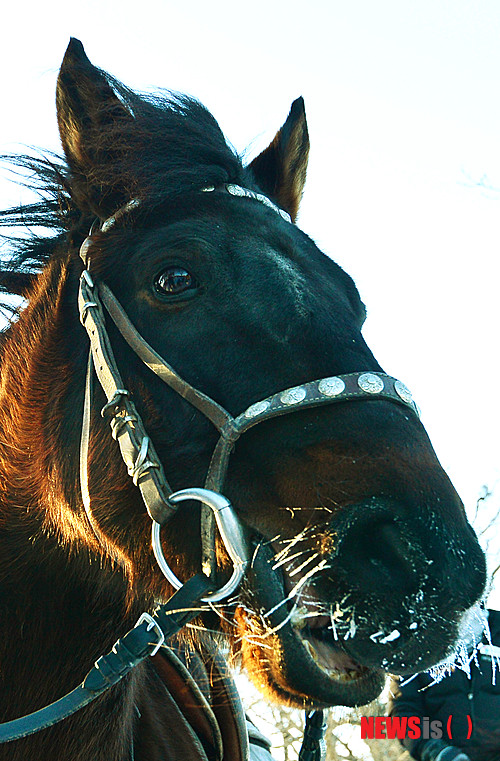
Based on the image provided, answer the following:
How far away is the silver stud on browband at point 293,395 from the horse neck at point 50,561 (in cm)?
90

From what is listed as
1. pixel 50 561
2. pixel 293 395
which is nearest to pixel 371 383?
pixel 293 395

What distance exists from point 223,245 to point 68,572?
133cm

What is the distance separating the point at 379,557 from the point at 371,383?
498mm

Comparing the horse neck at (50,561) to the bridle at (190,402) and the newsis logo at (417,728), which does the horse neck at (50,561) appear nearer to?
the bridle at (190,402)

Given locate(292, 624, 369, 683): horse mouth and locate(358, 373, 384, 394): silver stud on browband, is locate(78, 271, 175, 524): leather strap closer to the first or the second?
locate(292, 624, 369, 683): horse mouth

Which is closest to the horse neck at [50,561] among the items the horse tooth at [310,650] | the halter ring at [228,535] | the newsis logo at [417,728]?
the halter ring at [228,535]

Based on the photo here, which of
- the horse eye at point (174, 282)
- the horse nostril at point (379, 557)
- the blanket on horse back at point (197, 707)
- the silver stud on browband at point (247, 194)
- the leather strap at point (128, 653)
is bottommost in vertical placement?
the blanket on horse back at point (197, 707)

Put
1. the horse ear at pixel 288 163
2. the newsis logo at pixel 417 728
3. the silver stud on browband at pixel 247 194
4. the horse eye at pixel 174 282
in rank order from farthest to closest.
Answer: the newsis logo at pixel 417 728
the horse ear at pixel 288 163
the silver stud on browband at pixel 247 194
the horse eye at pixel 174 282

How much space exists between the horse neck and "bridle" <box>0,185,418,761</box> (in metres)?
0.19

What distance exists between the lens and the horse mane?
2.69 metres

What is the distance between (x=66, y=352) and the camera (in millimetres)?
2740

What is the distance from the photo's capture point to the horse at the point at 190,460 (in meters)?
1.83

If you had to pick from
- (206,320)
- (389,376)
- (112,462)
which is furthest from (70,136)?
(389,376)

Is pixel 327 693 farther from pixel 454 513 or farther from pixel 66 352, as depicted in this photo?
pixel 66 352
